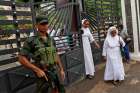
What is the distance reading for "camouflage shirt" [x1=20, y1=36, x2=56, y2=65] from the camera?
5.16 meters

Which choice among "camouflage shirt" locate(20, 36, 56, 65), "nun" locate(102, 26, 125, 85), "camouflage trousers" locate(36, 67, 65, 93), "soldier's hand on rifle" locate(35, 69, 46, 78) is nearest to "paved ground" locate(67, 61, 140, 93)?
"nun" locate(102, 26, 125, 85)

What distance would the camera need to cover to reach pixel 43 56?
5199mm

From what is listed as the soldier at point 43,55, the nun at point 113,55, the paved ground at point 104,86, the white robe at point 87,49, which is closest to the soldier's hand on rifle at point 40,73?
the soldier at point 43,55

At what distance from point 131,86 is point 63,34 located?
230 cm

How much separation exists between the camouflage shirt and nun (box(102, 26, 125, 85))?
399 cm

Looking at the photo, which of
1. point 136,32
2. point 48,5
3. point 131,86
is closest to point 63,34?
point 48,5

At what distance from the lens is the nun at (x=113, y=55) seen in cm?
898

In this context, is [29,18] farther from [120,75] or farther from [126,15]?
[126,15]

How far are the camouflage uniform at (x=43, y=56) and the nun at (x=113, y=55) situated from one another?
13.0ft

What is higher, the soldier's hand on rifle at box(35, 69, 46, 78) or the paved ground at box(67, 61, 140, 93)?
the soldier's hand on rifle at box(35, 69, 46, 78)

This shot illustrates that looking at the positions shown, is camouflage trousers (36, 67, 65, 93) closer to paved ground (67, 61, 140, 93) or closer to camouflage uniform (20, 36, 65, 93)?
camouflage uniform (20, 36, 65, 93)

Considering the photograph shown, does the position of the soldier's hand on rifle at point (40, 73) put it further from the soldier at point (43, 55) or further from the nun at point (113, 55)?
the nun at point (113, 55)

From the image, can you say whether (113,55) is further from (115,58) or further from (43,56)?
(43,56)

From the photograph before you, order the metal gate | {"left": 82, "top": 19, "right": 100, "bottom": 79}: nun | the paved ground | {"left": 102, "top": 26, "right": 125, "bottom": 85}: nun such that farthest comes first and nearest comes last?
{"left": 82, "top": 19, "right": 100, "bottom": 79}: nun
{"left": 102, "top": 26, "right": 125, "bottom": 85}: nun
the paved ground
the metal gate
